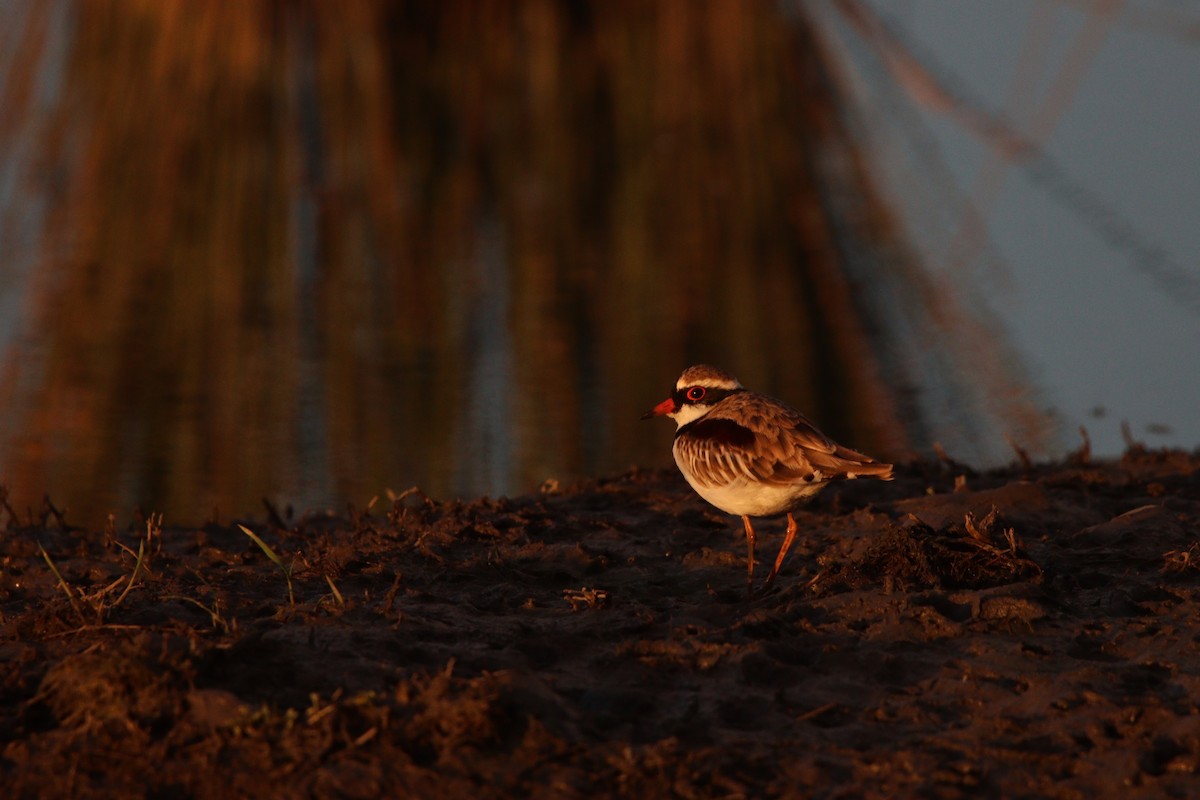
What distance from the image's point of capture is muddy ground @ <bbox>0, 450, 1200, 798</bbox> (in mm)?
3129

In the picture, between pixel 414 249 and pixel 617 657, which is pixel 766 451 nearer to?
pixel 617 657

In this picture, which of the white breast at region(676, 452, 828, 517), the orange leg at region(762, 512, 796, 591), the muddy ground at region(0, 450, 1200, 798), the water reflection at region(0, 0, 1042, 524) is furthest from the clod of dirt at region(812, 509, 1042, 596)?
the water reflection at region(0, 0, 1042, 524)

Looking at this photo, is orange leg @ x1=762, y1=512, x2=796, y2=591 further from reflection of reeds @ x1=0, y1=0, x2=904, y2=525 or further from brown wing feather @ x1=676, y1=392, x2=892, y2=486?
reflection of reeds @ x1=0, y1=0, x2=904, y2=525

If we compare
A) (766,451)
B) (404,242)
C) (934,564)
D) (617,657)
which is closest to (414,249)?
(404,242)

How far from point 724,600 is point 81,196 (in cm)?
708

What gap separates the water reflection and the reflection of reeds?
0.02 m

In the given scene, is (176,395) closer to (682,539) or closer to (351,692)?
(682,539)

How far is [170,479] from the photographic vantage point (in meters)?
6.60

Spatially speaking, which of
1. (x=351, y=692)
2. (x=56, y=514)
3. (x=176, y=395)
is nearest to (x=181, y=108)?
(x=176, y=395)

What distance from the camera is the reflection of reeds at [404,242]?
7.09 meters

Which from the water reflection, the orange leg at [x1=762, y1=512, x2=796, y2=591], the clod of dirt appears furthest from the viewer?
the water reflection

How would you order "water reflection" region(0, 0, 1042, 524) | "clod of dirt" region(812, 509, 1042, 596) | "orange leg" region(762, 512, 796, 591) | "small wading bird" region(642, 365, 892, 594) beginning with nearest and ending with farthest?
"clod of dirt" region(812, 509, 1042, 596) < "orange leg" region(762, 512, 796, 591) < "small wading bird" region(642, 365, 892, 594) < "water reflection" region(0, 0, 1042, 524)

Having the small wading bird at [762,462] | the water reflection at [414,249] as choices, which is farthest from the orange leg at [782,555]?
the water reflection at [414,249]

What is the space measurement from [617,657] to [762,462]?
113cm
